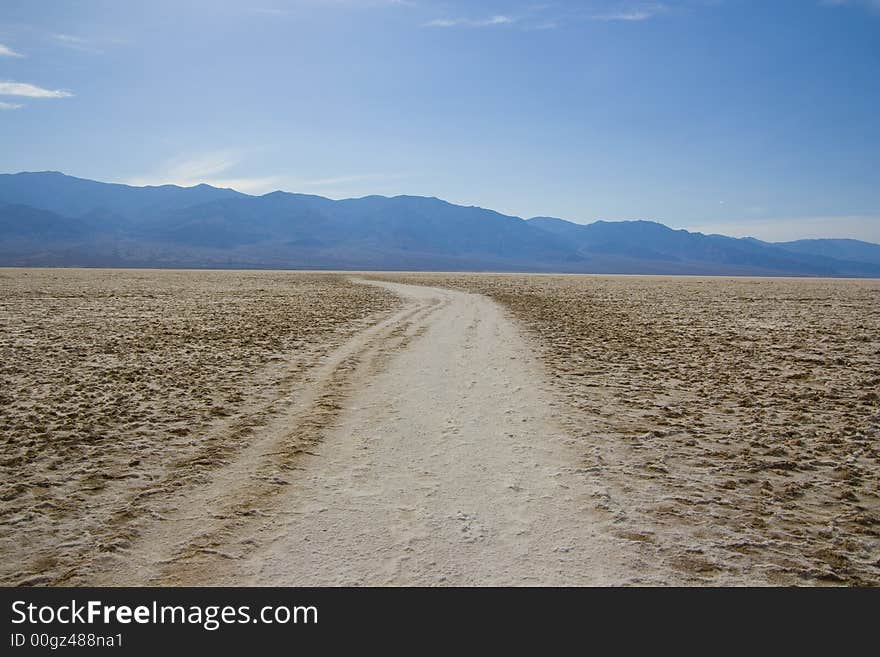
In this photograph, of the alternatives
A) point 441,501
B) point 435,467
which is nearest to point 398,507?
point 441,501

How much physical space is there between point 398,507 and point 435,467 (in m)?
1.13

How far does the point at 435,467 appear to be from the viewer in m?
6.47

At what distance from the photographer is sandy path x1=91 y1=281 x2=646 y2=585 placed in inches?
167

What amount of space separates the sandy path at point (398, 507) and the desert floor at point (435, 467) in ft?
0.09

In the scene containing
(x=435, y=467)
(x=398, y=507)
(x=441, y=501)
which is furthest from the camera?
(x=435, y=467)

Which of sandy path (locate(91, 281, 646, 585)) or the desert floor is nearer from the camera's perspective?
sandy path (locate(91, 281, 646, 585))

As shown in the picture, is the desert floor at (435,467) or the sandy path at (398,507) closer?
the sandy path at (398,507)

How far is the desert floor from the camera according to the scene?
4.45 metres

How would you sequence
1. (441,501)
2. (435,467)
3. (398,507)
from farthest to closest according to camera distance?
(435,467) < (441,501) < (398,507)

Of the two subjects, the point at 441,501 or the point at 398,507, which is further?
the point at 441,501

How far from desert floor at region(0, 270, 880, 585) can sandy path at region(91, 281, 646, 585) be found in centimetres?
3

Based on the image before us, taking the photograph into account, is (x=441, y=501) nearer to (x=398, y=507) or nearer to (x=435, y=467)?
(x=398, y=507)

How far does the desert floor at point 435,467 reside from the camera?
4.45 metres
